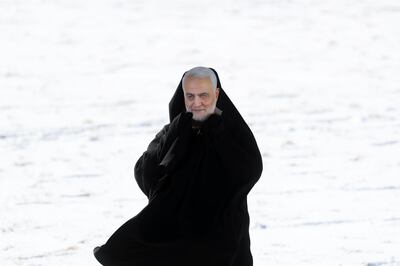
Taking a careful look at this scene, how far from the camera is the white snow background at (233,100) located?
6.89 m

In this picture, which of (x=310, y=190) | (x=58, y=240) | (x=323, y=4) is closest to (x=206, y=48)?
(x=323, y=4)

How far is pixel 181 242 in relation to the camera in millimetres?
4398

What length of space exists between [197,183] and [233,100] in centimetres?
684

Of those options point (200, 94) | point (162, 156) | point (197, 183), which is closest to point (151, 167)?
point (162, 156)

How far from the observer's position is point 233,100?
11164mm

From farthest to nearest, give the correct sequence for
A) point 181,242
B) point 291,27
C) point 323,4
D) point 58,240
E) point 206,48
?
point 323,4, point 291,27, point 206,48, point 58,240, point 181,242

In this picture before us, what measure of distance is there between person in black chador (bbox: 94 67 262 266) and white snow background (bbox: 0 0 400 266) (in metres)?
1.77

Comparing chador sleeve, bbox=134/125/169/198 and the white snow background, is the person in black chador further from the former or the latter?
the white snow background

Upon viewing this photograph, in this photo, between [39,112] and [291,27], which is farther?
[291,27]

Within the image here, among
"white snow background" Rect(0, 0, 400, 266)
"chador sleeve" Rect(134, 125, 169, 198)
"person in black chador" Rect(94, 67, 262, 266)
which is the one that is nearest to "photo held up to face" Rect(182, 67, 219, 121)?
"person in black chador" Rect(94, 67, 262, 266)

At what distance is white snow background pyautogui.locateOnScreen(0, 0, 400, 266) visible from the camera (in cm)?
689

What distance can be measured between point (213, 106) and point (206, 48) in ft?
30.4

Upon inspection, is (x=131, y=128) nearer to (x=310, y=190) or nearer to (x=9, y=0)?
(x=310, y=190)

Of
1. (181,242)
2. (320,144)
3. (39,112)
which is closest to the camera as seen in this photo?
(181,242)
